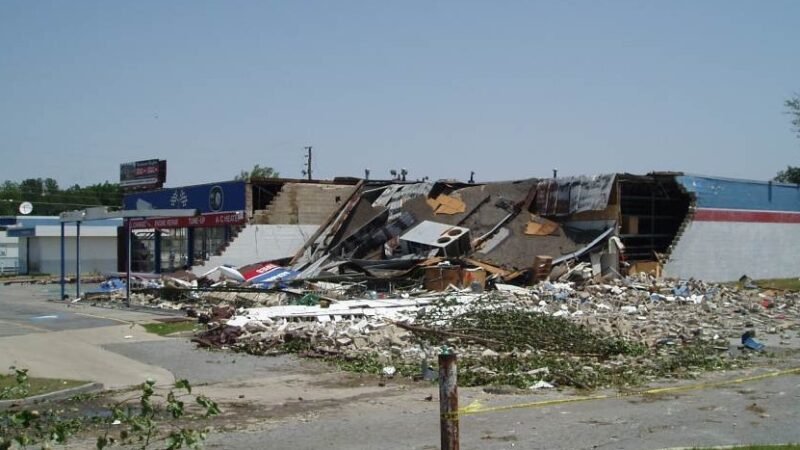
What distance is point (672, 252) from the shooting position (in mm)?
35781

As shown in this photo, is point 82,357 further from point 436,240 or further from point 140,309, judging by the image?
point 436,240

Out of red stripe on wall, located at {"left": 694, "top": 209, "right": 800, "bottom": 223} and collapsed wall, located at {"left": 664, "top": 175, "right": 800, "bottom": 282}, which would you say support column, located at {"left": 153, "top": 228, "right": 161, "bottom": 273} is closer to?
collapsed wall, located at {"left": 664, "top": 175, "right": 800, "bottom": 282}

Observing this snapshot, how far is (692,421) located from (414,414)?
11.5 ft

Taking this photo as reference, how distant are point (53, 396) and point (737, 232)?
34.0m

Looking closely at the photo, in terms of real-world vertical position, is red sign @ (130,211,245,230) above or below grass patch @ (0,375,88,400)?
above

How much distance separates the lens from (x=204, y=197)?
44406 millimetres

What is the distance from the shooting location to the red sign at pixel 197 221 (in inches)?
1623

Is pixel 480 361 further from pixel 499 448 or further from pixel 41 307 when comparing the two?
pixel 41 307

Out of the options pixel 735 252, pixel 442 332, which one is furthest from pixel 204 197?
pixel 442 332

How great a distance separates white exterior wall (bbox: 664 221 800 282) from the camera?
1437 inches

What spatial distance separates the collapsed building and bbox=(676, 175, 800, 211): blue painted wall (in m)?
0.06

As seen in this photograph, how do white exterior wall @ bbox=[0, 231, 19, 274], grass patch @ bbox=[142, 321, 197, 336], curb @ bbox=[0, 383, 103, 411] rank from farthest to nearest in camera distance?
white exterior wall @ bbox=[0, 231, 19, 274] → grass patch @ bbox=[142, 321, 197, 336] → curb @ bbox=[0, 383, 103, 411]

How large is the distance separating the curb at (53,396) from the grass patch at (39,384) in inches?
5.0

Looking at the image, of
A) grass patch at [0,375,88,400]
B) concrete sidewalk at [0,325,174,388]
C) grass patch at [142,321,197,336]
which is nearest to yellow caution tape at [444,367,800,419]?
concrete sidewalk at [0,325,174,388]
